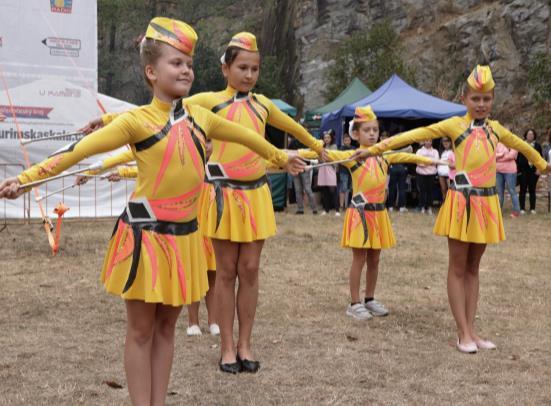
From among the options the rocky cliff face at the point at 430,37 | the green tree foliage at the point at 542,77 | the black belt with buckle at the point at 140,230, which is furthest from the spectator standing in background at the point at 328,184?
the rocky cliff face at the point at 430,37

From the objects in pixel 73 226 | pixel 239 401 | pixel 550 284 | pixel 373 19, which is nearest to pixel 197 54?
pixel 373 19

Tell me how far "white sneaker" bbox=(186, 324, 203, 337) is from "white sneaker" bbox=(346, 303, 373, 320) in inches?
57.4

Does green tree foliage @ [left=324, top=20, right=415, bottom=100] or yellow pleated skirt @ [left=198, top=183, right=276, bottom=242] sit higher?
green tree foliage @ [left=324, top=20, right=415, bottom=100]

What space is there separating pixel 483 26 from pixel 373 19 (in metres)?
6.62

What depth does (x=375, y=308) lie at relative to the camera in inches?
243

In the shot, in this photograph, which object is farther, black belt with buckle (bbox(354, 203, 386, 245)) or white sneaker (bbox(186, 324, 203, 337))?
black belt with buckle (bbox(354, 203, 386, 245))

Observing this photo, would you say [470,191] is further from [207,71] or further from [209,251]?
[207,71]

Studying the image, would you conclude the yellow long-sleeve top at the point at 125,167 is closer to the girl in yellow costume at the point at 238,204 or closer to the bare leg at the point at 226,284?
the girl in yellow costume at the point at 238,204

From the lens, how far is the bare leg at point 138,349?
3.19 meters

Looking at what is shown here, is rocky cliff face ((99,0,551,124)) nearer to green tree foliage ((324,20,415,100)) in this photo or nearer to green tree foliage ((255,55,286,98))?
green tree foliage ((255,55,286,98))

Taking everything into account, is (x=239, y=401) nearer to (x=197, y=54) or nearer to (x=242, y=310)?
(x=242, y=310)

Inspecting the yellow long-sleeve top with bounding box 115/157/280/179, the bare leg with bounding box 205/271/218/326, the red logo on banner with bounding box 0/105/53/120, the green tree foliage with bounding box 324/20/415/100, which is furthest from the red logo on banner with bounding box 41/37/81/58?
the green tree foliage with bounding box 324/20/415/100

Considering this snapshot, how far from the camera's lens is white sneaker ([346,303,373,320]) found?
19.7 feet

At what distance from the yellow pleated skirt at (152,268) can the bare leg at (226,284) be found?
1.38 meters
